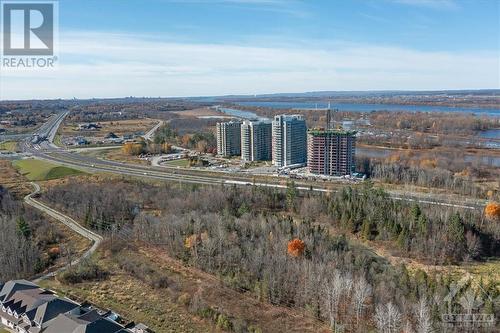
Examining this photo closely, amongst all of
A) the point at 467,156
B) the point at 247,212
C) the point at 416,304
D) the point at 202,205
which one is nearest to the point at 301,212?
the point at 247,212

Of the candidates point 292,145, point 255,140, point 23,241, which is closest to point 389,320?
point 23,241

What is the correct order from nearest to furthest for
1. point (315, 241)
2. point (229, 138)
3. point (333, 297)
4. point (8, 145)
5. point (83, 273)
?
point (333, 297)
point (83, 273)
point (315, 241)
point (229, 138)
point (8, 145)

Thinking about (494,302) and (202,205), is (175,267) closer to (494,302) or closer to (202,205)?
(202,205)

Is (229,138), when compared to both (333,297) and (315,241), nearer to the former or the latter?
(315,241)

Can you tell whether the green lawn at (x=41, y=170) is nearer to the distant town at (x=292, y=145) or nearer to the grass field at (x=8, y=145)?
the grass field at (x=8, y=145)

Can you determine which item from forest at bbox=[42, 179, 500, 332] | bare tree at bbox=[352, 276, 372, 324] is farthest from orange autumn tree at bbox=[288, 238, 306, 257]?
bare tree at bbox=[352, 276, 372, 324]

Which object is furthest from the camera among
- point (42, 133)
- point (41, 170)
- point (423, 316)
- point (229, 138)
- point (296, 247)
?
point (42, 133)

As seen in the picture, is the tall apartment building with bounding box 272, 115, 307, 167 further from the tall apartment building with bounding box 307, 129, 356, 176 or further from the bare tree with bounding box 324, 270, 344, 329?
the bare tree with bounding box 324, 270, 344, 329
